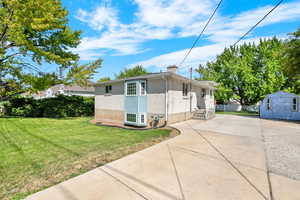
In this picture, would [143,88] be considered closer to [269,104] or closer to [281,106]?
[269,104]

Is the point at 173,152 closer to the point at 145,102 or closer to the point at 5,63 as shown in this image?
the point at 145,102

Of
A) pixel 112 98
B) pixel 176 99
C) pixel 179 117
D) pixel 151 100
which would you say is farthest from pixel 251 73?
pixel 112 98

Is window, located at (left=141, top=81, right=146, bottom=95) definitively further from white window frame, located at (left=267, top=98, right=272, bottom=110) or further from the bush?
white window frame, located at (left=267, top=98, right=272, bottom=110)

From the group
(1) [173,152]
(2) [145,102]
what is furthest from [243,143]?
(2) [145,102]

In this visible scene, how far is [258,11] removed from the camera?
6.12 m

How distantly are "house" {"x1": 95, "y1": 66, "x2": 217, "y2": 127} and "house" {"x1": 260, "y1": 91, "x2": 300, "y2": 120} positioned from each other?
7022mm

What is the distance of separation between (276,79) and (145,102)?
22176mm

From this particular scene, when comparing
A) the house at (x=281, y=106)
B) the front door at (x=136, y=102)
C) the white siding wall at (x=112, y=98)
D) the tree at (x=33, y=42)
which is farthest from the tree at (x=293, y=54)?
the tree at (x=33, y=42)

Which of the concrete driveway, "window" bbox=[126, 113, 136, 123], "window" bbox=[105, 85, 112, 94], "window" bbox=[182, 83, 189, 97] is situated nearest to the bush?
"window" bbox=[105, 85, 112, 94]

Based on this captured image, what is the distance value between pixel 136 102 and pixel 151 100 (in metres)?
1.42

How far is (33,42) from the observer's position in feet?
48.0

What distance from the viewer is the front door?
39.0 ft

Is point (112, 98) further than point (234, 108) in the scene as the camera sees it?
No

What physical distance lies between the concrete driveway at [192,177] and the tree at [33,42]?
44.3ft
